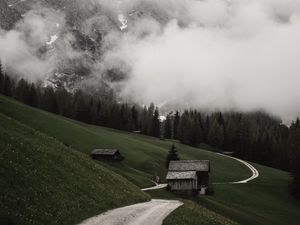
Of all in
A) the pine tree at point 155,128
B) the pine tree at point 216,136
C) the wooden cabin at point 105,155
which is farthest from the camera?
the pine tree at point 155,128

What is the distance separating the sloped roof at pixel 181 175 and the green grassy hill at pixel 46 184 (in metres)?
37.2

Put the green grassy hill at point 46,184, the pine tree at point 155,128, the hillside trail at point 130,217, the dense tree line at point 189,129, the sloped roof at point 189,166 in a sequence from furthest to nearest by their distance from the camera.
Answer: the pine tree at point 155,128
the dense tree line at point 189,129
the sloped roof at point 189,166
the hillside trail at point 130,217
the green grassy hill at point 46,184

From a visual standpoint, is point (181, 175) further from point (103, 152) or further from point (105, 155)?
point (103, 152)

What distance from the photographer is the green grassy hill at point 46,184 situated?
81.1ft

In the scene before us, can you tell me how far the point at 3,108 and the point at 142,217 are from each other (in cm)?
7152

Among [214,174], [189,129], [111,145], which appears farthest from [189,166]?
[189,129]

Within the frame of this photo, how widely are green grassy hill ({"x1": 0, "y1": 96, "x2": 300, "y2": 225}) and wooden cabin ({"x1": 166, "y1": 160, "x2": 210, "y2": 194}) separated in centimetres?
363

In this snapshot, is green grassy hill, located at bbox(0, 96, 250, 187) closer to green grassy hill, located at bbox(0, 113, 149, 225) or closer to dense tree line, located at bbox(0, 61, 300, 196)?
dense tree line, located at bbox(0, 61, 300, 196)

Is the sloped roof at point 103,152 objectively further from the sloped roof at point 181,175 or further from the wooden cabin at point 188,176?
the sloped roof at point 181,175

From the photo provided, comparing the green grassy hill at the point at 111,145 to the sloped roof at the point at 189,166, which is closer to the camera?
the sloped roof at the point at 189,166

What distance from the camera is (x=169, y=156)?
109 metres

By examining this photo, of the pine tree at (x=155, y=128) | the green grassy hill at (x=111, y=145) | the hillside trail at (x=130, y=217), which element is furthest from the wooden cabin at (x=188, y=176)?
the pine tree at (x=155, y=128)

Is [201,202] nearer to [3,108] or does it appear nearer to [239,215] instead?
[239,215]

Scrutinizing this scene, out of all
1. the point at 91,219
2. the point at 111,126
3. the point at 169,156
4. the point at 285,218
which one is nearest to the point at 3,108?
the point at 169,156
